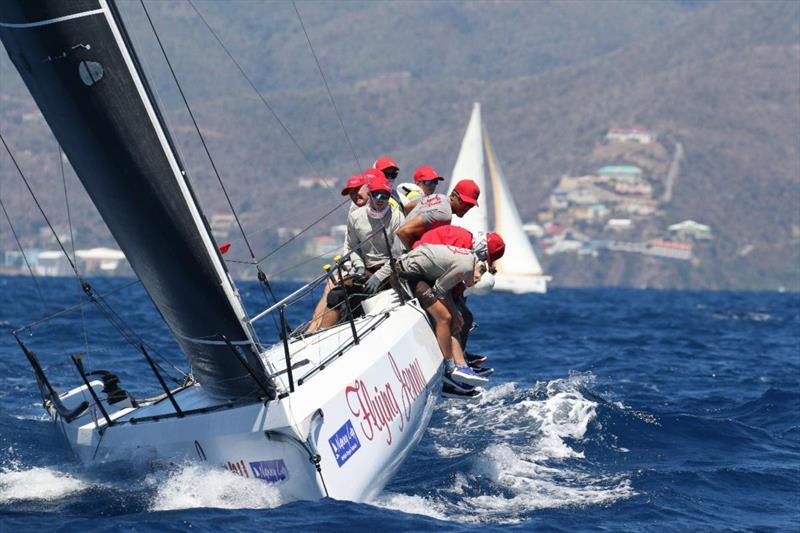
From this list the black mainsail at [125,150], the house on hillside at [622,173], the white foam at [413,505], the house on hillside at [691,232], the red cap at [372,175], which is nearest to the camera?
the black mainsail at [125,150]

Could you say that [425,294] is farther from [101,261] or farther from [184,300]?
[101,261]

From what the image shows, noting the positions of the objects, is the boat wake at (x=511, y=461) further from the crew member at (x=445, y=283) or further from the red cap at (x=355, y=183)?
the red cap at (x=355, y=183)

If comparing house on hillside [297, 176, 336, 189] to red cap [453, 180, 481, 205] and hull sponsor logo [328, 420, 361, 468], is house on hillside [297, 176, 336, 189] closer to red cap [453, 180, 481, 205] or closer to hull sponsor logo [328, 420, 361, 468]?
red cap [453, 180, 481, 205]

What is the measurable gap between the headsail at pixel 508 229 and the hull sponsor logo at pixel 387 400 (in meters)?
31.4

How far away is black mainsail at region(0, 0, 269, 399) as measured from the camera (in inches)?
220

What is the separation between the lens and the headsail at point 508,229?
41.5m

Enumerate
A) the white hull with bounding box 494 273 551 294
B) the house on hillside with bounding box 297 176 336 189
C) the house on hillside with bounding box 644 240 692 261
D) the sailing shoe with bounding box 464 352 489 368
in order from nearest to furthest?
the sailing shoe with bounding box 464 352 489 368 < the white hull with bounding box 494 273 551 294 < the house on hillside with bounding box 644 240 692 261 < the house on hillside with bounding box 297 176 336 189

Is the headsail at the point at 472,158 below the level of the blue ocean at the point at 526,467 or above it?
below

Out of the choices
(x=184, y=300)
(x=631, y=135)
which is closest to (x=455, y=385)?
(x=184, y=300)

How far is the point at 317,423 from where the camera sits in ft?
19.2

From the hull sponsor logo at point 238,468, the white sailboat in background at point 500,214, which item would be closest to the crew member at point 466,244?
the hull sponsor logo at point 238,468

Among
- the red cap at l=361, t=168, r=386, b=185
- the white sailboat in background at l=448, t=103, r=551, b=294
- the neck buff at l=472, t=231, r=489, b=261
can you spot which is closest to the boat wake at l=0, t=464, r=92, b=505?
the red cap at l=361, t=168, r=386, b=185

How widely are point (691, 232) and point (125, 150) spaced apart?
5390 inches

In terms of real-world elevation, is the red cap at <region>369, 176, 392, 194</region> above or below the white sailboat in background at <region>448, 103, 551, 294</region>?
above
